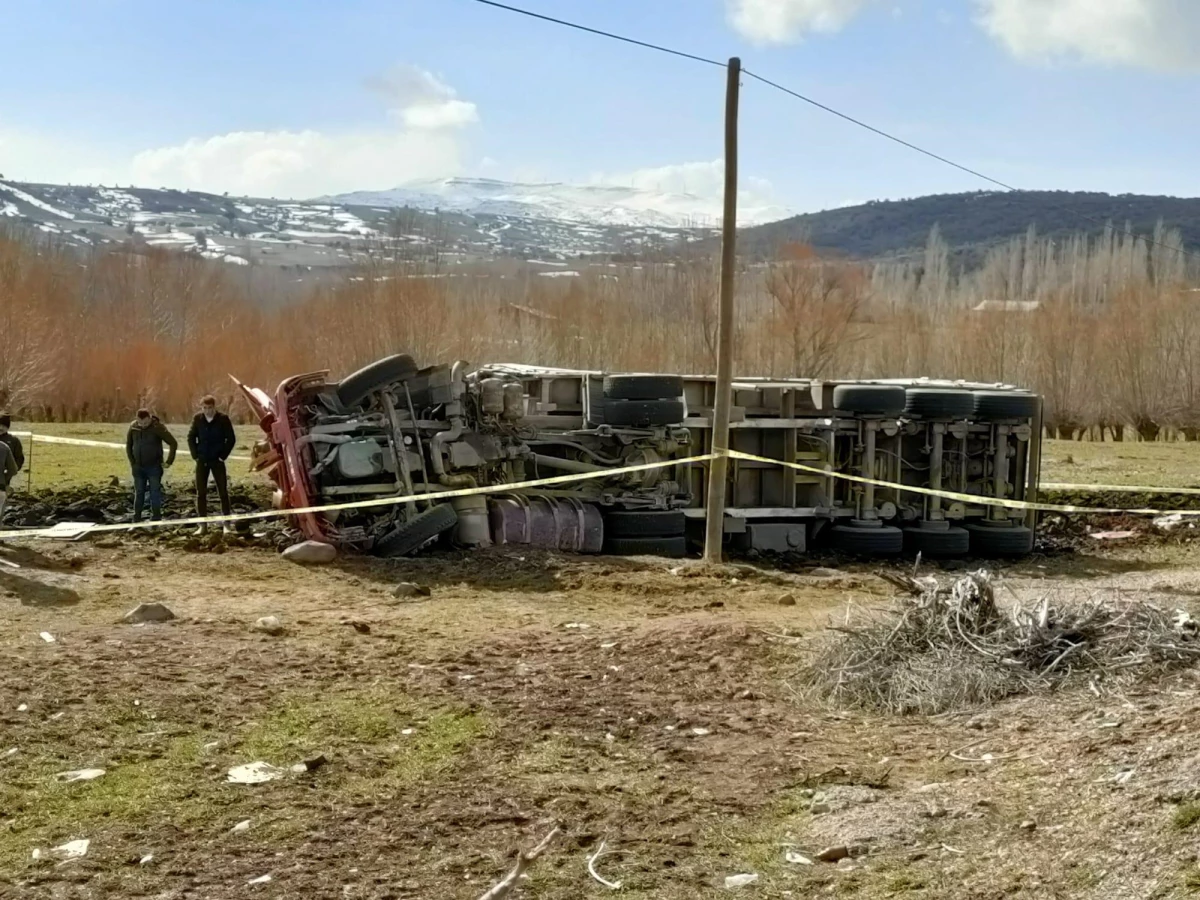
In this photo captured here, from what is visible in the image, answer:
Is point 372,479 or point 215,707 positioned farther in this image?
point 372,479

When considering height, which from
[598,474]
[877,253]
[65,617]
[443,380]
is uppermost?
[877,253]

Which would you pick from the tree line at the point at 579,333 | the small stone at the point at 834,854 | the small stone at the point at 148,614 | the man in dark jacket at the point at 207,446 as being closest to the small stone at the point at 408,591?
the small stone at the point at 148,614

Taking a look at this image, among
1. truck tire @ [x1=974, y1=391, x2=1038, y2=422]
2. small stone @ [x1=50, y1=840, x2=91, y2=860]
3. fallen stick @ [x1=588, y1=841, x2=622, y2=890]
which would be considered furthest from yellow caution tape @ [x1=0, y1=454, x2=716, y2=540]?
fallen stick @ [x1=588, y1=841, x2=622, y2=890]

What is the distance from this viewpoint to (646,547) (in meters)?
13.9

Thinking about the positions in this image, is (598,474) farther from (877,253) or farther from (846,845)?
(877,253)

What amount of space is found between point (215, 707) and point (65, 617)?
9.90ft

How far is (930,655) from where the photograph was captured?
7.20 meters

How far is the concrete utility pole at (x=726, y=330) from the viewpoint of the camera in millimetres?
12906

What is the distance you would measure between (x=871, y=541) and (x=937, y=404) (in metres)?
1.67

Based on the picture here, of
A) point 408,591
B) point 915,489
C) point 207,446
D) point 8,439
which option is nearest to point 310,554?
point 408,591

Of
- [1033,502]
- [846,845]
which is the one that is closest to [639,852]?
[846,845]

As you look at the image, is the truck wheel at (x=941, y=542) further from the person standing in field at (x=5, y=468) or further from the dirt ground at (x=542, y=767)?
the person standing in field at (x=5, y=468)

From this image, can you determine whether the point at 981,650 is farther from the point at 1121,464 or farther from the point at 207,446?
the point at 1121,464

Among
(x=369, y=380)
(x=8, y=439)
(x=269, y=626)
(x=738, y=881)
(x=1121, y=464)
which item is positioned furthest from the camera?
(x=1121, y=464)
